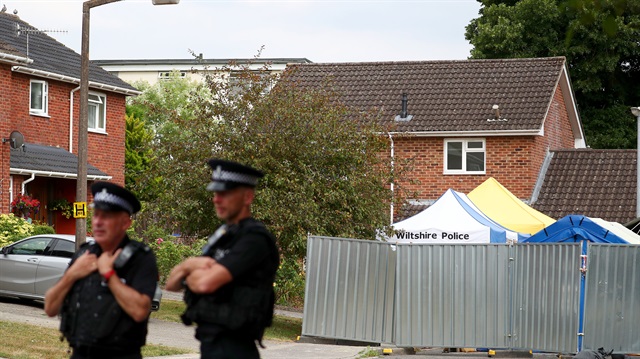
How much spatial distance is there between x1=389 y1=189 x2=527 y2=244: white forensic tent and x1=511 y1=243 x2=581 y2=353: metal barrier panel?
351cm

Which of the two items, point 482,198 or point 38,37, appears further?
point 38,37

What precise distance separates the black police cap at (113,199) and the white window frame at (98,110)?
89.2 ft

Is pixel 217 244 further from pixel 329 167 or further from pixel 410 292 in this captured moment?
pixel 329 167

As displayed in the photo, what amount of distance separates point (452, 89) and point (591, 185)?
5.28m

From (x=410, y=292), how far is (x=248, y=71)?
6016 millimetres

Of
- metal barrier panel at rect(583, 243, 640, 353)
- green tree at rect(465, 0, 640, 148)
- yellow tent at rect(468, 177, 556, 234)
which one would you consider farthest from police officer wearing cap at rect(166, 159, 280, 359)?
green tree at rect(465, 0, 640, 148)

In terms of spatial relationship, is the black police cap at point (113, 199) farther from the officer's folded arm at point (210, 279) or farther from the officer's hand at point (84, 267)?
the officer's folded arm at point (210, 279)

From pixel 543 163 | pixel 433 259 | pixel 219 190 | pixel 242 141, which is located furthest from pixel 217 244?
pixel 543 163

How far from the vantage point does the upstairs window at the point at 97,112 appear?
108 ft

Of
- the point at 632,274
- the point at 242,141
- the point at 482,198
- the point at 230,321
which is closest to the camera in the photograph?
the point at 230,321

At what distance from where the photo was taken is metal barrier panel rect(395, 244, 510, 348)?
1720 cm

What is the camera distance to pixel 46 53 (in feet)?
107

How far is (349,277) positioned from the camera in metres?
17.9

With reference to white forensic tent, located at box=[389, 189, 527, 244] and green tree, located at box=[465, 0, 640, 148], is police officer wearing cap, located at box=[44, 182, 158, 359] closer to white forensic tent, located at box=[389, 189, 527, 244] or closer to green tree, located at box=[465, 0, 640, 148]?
white forensic tent, located at box=[389, 189, 527, 244]
